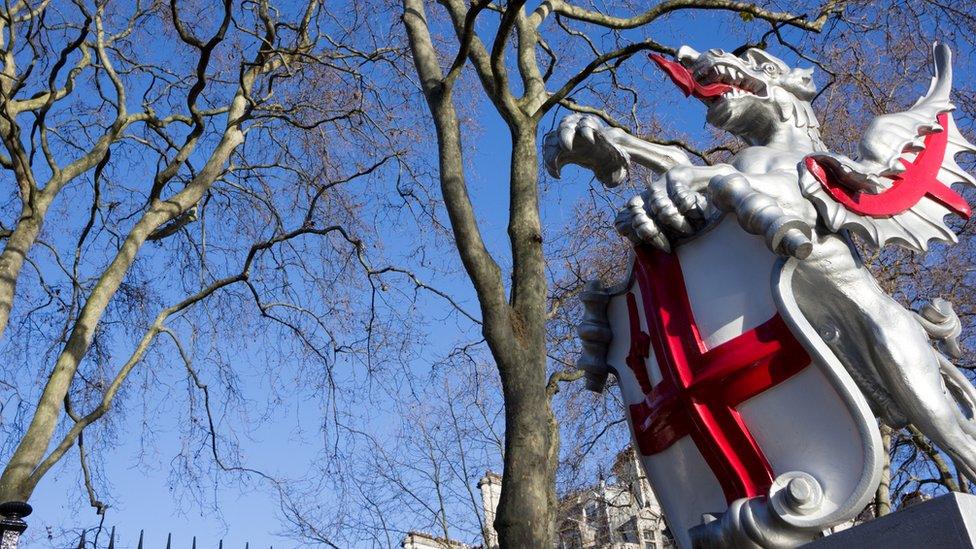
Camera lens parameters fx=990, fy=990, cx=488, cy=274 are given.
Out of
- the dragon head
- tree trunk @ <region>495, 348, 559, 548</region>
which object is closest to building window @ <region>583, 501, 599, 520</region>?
tree trunk @ <region>495, 348, 559, 548</region>

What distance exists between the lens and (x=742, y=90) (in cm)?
396

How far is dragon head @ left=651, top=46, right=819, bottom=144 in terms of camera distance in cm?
391

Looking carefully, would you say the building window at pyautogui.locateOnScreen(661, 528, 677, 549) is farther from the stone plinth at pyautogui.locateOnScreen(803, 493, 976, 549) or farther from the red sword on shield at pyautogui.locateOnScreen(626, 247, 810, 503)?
the stone plinth at pyautogui.locateOnScreen(803, 493, 976, 549)

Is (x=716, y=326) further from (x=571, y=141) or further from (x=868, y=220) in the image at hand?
(x=571, y=141)

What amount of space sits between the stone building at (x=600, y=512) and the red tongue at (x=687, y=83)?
27.7ft

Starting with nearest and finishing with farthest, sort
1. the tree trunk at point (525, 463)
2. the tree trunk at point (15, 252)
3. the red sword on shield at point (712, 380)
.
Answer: the red sword on shield at point (712, 380) → the tree trunk at point (525, 463) → the tree trunk at point (15, 252)

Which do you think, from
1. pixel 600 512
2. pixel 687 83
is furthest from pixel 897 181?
pixel 600 512

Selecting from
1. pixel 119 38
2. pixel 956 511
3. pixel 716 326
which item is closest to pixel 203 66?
pixel 119 38

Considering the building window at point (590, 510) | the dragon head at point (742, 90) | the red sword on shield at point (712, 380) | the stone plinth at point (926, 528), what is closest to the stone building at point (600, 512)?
the building window at point (590, 510)

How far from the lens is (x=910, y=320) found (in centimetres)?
335

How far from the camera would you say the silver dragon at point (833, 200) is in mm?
3250

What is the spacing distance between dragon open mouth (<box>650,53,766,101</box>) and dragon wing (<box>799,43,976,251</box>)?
53cm

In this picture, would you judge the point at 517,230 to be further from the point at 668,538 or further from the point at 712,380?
the point at 668,538

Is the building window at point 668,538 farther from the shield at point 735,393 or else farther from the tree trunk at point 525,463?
the tree trunk at point 525,463
